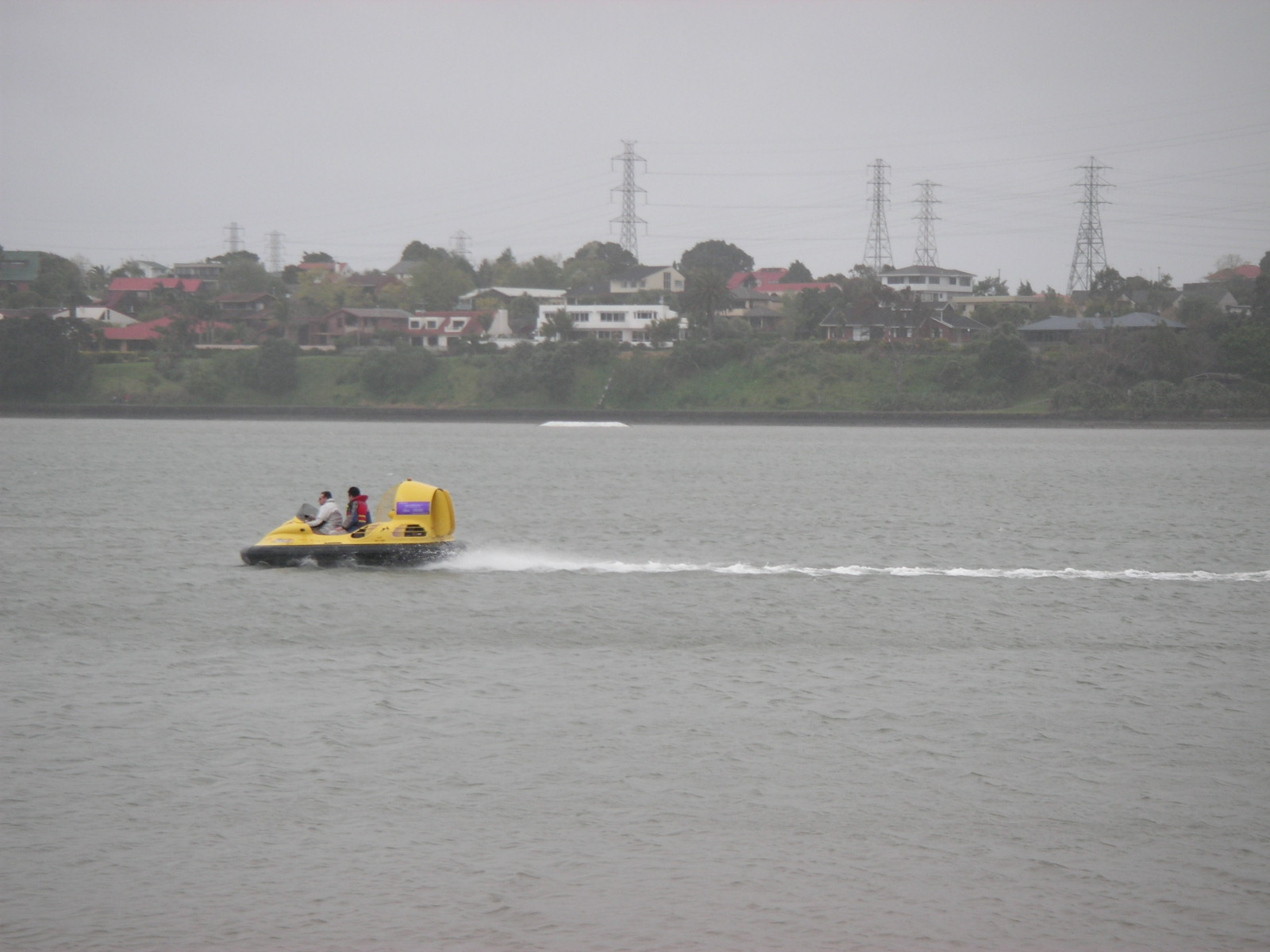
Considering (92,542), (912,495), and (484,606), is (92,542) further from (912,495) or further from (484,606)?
(912,495)

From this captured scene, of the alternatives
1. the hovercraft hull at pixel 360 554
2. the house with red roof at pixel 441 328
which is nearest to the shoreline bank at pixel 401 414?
the house with red roof at pixel 441 328

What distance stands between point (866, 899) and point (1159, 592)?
71.3ft

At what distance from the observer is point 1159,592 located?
31797 millimetres

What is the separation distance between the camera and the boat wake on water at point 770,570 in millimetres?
33656

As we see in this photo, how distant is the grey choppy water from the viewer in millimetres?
12648

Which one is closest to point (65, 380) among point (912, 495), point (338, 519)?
point (912, 495)

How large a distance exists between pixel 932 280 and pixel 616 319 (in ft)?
148

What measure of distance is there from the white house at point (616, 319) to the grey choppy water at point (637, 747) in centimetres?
11726

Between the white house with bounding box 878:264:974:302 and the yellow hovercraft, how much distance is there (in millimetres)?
143834

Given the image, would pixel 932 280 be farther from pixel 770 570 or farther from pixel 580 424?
pixel 770 570

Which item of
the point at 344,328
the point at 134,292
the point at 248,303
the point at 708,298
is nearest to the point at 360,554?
the point at 708,298

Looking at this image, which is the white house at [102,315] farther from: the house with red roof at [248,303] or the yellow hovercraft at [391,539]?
the yellow hovercraft at [391,539]

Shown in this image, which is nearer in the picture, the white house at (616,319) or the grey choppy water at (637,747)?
the grey choppy water at (637,747)

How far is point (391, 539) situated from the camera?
30.5 m
